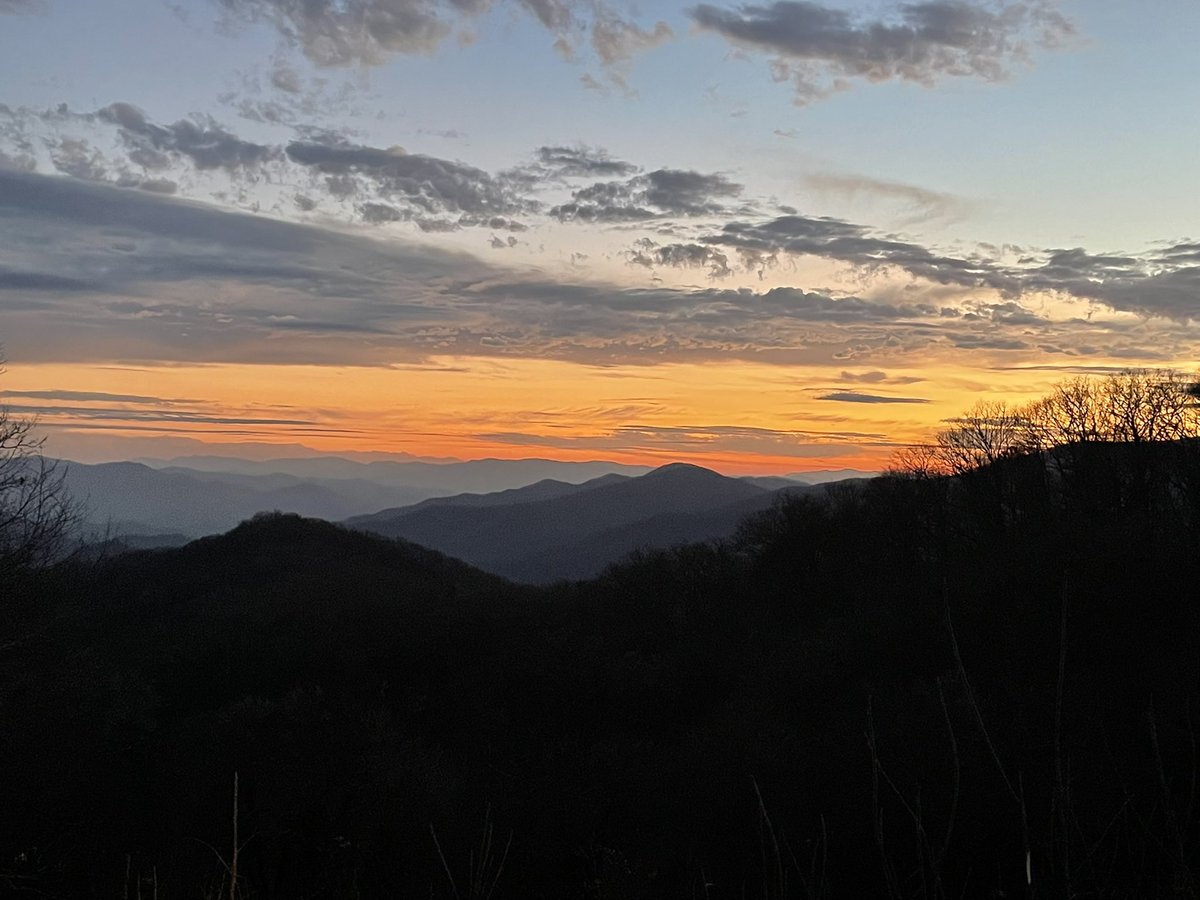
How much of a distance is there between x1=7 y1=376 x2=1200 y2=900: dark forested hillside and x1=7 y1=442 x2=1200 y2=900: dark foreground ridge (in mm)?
180

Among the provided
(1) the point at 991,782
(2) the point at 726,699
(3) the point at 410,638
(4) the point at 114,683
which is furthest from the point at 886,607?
(4) the point at 114,683

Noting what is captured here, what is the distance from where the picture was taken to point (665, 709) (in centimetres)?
5069

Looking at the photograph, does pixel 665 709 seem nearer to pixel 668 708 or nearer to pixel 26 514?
pixel 668 708

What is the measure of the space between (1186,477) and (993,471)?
1085cm

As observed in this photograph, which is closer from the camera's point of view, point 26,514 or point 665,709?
point 26,514

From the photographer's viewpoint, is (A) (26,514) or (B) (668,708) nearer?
(A) (26,514)

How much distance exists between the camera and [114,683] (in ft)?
139

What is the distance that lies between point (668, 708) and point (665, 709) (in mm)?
193

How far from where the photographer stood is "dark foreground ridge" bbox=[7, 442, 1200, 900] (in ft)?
75.3

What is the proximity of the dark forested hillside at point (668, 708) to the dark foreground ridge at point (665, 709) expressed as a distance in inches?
7.1

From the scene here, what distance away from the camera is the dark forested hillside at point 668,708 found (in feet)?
75.5

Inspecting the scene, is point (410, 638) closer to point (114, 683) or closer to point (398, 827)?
point (114, 683)

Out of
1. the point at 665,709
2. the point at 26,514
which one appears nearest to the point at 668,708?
the point at 665,709

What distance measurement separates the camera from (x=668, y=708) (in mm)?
50781
